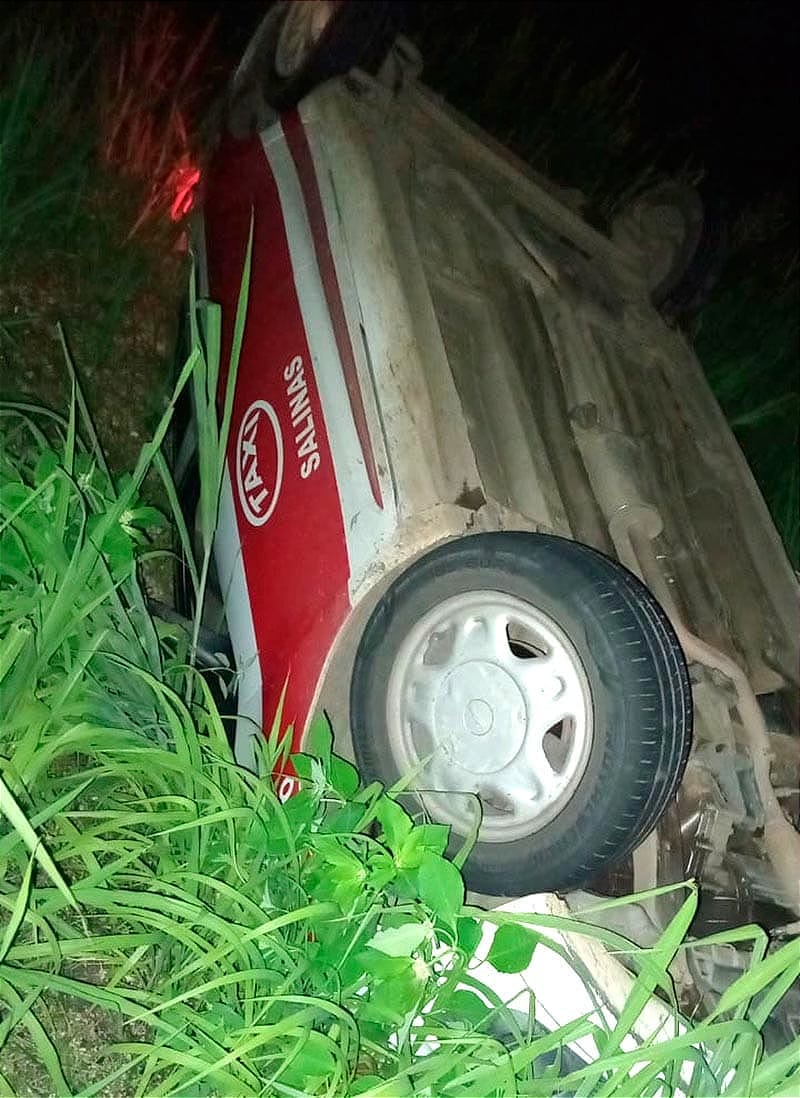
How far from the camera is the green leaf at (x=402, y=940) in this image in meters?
1.27

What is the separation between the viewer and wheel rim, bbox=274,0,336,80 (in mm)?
2297

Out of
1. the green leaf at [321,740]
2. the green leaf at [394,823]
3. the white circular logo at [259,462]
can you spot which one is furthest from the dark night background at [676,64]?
A: the green leaf at [394,823]

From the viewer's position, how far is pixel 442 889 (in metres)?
1.31

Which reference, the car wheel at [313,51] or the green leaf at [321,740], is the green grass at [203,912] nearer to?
the green leaf at [321,740]

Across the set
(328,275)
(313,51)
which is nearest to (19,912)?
(328,275)

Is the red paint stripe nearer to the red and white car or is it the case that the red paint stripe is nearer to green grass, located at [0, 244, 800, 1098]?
the red and white car

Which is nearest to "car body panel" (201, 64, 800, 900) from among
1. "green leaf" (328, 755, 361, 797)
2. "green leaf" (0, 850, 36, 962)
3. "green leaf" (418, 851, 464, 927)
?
"green leaf" (328, 755, 361, 797)

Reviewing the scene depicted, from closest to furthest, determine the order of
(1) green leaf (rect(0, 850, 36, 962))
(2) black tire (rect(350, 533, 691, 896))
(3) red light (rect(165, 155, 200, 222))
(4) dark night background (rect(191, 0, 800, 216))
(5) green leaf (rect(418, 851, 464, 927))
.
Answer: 1. (1) green leaf (rect(0, 850, 36, 962))
2. (5) green leaf (rect(418, 851, 464, 927))
3. (2) black tire (rect(350, 533, 691, 896))
4. (3) red light (rect(165, 155, 200, 222))
5. (4) dark night background (rect(191, 0, 800, 216))

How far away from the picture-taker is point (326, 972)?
1.38 m

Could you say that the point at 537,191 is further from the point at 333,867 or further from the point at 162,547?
the point at 333,867

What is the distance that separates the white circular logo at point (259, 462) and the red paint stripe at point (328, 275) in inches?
8.2

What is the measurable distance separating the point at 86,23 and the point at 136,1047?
3.36 metres

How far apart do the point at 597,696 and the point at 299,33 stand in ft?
5.88

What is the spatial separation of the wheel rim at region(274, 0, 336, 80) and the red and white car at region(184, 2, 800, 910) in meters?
0.01
